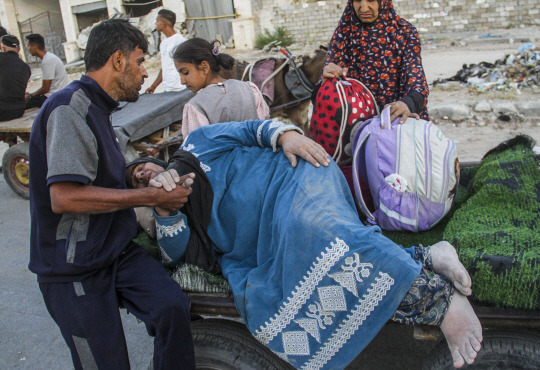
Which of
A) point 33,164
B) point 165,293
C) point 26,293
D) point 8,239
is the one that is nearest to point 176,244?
point 165,293

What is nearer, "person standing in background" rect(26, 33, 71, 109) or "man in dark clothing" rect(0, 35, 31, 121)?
"man in dark clothing" rect(0, 35, 31, 121)

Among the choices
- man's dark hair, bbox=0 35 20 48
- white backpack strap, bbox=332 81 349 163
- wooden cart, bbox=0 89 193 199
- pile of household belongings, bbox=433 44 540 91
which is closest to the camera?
white backpack strap, bbox=332 81 349 163

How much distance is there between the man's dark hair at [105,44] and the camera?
1996 millimetres

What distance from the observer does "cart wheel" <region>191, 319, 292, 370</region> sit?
2.02m

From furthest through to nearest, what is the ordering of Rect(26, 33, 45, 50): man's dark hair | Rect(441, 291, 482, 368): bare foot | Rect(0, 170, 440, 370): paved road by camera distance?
Rect(26, 33, 45, 50): man's dark hair, Rect(0, 170, 440, 370): paved road, Rect(441, 291, 482, 368): bare foot

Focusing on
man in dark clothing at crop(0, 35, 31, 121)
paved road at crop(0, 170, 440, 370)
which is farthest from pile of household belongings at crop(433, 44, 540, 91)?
man in dark clothing at crop(0, 35, 31, 121)

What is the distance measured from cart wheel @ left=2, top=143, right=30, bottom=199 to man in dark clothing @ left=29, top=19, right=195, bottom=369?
4.36 meters

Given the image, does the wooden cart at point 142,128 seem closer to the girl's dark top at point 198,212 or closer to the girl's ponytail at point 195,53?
the girl's ponytail at point 195,53

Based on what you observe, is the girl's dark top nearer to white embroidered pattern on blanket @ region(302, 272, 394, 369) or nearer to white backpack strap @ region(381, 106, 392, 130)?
white embroidered pattern on blanket @ region(302, 272, 394, 369)

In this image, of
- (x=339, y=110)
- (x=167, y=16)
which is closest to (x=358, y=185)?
(x=339, y=110)

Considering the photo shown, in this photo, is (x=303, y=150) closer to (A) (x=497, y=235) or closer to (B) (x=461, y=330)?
(A) (x=497, y=235)

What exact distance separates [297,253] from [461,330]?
66cm

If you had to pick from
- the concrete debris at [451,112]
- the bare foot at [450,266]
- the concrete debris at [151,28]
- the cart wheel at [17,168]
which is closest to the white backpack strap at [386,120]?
the bare foot at [450,266]

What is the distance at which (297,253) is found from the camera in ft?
6.14
